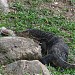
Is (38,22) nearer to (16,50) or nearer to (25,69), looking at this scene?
(16,50)

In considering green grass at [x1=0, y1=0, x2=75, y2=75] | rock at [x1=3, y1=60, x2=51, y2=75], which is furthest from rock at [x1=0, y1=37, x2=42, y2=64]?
green grass at [x1=0, y1=0, x2=75, y2=75]

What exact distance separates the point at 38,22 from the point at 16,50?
3.16 m

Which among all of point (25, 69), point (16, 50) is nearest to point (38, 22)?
point (16, 50)

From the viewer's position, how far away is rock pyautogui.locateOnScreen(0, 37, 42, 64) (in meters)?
7.41

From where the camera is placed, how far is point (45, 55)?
8438 mm

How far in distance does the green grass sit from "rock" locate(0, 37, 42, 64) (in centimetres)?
187

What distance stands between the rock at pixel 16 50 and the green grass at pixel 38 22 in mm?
1873

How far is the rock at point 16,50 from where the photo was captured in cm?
741

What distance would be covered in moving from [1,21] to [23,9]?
3.78 feet

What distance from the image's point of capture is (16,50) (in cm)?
757

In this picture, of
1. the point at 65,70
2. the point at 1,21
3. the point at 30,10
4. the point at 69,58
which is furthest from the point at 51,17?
the point at 65,70

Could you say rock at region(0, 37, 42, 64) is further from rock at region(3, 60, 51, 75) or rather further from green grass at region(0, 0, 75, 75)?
green grass at region(0, 0, 75, 75)

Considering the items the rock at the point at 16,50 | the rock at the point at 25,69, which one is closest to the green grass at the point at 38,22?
the rock at the point at 16,50

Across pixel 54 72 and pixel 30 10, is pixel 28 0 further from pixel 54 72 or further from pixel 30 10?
pixel 54 72
